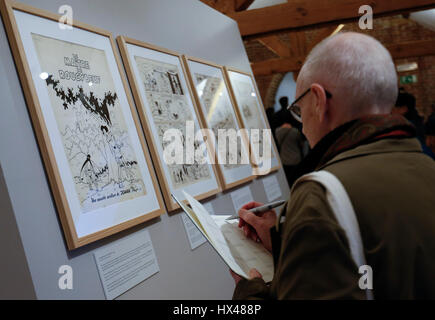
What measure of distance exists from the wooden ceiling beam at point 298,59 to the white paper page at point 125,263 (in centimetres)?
821

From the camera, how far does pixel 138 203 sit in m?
2.01

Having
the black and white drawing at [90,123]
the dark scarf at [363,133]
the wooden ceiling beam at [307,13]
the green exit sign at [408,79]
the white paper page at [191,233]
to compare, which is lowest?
the white paper page at [191,233]

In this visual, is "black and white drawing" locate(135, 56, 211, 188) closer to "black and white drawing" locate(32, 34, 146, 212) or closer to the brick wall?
"black and white drawing" locate(32, 34, 146, 212)

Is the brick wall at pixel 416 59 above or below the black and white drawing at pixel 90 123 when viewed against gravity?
above

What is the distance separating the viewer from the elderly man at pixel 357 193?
0.92 metres

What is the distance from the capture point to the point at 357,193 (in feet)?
3.19

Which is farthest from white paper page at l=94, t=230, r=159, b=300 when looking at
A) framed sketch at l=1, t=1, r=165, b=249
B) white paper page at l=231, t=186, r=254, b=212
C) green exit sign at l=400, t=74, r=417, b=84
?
green exit sign at l=400, t=74, r=417, b=84

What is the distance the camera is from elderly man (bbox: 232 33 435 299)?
917 millimetres

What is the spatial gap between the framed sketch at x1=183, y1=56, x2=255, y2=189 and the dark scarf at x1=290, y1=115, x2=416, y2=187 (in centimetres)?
175

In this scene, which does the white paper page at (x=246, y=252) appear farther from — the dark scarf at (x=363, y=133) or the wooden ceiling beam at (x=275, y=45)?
the wooden ceiling beam at (x=275, y=45)

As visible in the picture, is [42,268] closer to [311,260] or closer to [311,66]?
[311,260]

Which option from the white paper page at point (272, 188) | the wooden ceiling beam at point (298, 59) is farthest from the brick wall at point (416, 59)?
the white paper page at point (272, 188)

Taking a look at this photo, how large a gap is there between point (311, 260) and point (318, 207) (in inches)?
4.6

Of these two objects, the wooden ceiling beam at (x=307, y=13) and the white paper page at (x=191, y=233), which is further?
the wooden ceiling beam at (x=307, y=13)
